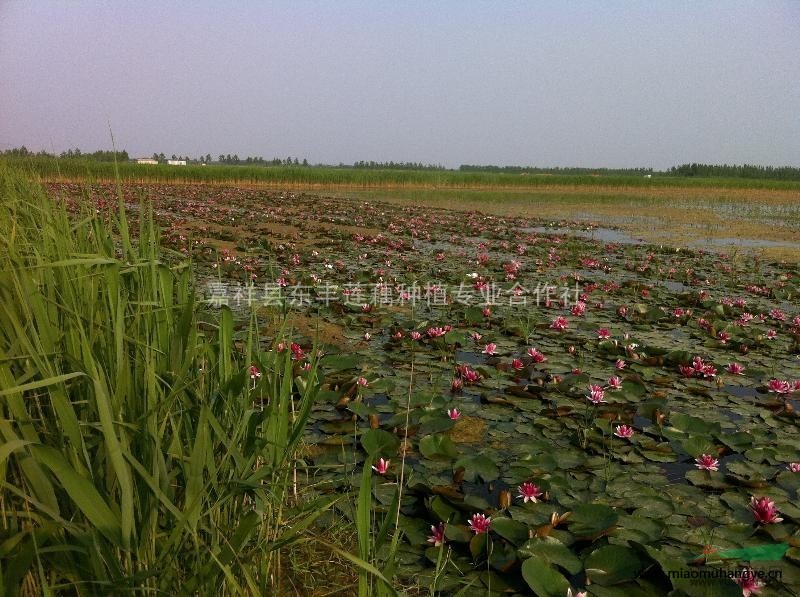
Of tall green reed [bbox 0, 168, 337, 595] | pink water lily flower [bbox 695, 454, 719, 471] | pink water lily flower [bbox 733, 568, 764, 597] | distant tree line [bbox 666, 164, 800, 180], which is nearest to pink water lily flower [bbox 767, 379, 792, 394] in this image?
pink water lily flower [bbox 695, 454, 719, 471]

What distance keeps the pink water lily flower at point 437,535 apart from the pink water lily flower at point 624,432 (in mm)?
1255

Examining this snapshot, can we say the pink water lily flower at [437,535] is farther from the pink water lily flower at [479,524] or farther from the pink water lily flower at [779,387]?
the pink water lily flower at [779,387]

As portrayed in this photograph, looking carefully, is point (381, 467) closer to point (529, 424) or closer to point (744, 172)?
point (529, 424)

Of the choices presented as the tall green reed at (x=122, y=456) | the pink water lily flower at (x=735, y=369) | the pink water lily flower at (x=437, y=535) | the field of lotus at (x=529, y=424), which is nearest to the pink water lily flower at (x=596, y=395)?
the field of lotus at (x=529, y=424)

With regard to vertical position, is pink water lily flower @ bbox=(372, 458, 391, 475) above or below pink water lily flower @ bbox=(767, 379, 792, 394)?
below

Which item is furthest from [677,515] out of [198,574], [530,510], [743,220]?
[743,220]

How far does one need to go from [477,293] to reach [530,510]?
11.8 ft

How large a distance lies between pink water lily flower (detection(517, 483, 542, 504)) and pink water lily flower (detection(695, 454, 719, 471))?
884 mm

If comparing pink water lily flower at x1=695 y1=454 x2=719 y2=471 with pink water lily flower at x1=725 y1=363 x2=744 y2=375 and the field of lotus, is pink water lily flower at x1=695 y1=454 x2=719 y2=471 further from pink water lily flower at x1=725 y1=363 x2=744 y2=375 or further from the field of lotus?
pink water lily flower at x1=725 y1=363 x2=744 y2=375

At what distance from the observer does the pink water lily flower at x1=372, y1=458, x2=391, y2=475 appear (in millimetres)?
2287

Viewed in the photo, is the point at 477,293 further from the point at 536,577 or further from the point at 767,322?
the point at 536,577

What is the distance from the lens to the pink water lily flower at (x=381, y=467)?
2.29 meters

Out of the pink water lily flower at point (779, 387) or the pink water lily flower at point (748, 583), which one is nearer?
the pink water lily flower at point (748, 583)

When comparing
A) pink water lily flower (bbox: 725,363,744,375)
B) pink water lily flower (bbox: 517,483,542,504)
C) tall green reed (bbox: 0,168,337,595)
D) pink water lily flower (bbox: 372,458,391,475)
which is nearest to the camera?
tall green reed (bbox: 0,168,337,595)
